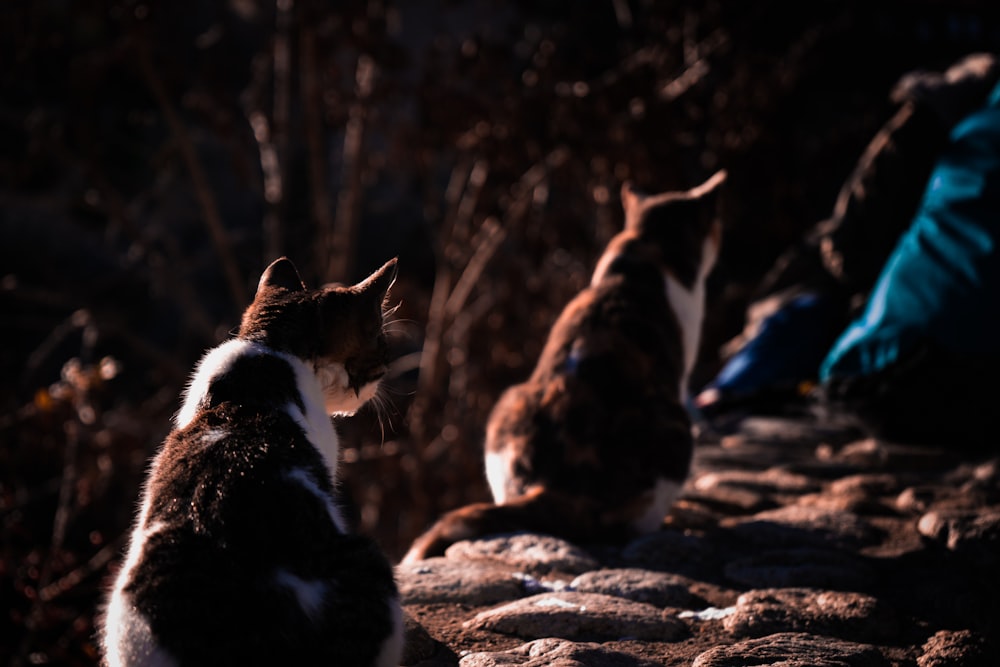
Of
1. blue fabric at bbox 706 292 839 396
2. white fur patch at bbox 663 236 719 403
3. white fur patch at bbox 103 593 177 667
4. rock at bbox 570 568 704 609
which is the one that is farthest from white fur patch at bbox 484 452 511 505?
blue fabric at bbox 706 292 839 396

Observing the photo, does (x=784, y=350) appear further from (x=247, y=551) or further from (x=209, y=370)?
(x=247, y=551)

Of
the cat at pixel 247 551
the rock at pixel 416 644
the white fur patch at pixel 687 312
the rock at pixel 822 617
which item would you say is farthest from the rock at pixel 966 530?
the cat at pixel 247 551

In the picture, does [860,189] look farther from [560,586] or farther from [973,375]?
[560,586]

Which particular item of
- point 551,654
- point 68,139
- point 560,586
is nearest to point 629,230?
point 560,586

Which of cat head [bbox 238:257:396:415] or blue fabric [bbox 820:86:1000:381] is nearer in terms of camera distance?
cat head [bbox 238:257:396:415]

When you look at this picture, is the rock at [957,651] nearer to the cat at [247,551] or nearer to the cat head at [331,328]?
the cat at [247,551]

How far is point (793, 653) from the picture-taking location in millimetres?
2305

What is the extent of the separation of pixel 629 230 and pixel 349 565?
2.66 metres

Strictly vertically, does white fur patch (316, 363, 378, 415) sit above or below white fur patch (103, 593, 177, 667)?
above

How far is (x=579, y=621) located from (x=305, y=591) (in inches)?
36.4

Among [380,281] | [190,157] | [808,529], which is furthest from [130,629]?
[190,157]

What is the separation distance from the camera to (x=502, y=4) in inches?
271

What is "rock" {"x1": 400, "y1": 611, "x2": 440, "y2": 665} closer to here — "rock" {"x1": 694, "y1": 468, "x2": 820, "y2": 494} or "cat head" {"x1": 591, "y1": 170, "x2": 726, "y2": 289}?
"cat head" {"x1": 591, "y1": 170, "x2": 726, "y2": 289}

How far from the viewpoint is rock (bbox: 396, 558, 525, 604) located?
2746 mm
